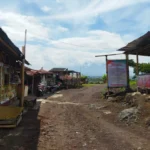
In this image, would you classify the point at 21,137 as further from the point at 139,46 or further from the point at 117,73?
the point at 117,73

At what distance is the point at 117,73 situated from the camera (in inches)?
739

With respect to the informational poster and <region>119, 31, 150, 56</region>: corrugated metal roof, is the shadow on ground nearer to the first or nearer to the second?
<region>119, 31, 150, 56</region>: corrugated metal roof

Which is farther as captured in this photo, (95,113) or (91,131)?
(95,113)

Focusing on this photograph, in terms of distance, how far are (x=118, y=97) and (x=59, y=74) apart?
91.6 feet

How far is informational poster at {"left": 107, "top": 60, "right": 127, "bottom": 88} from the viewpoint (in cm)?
1875

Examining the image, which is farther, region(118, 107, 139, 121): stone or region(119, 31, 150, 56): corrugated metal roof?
region(119, 31, 150, 56): corrugated metal roof

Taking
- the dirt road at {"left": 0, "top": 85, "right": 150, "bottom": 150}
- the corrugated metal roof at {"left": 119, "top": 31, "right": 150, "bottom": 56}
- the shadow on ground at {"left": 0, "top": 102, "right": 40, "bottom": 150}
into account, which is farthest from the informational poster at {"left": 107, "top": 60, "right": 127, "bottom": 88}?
the shadow on ground at {"left": 0, "top": 102, "right": 40, "bottom": 150}

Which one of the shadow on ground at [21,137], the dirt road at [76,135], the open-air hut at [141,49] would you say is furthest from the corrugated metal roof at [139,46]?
the shadow on ground at [21,137]

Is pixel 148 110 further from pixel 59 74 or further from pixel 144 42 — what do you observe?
pixel 59 74

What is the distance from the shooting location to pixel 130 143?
7.69m

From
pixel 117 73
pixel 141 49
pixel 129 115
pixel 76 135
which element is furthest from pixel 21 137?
pixel 117 73

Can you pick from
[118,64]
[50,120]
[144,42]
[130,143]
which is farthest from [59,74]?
[130,143]

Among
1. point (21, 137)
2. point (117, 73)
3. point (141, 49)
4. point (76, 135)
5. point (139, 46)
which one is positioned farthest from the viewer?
point (117, 73)

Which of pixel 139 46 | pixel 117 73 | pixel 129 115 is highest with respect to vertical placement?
pixel 139 46
